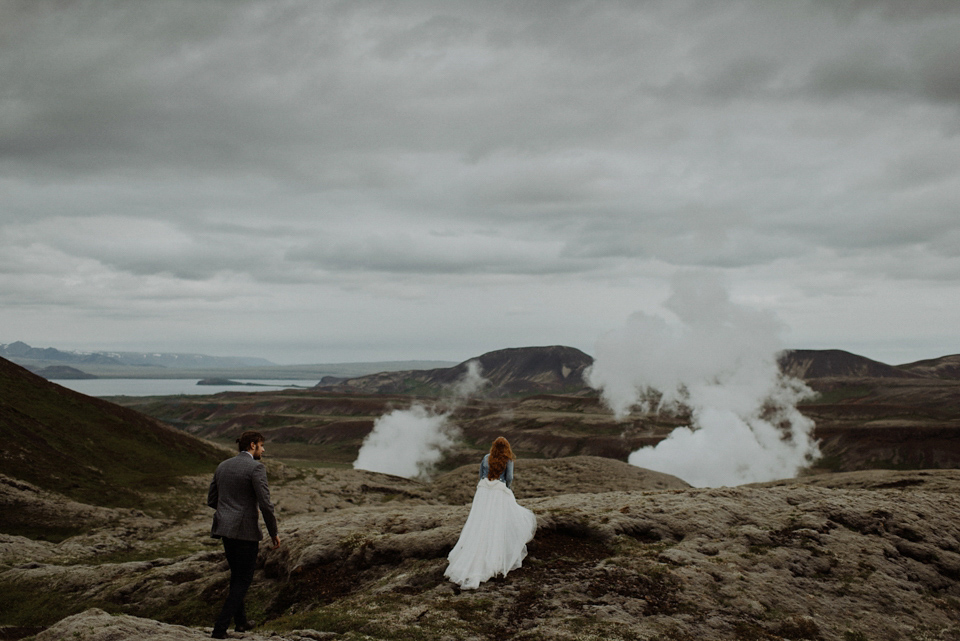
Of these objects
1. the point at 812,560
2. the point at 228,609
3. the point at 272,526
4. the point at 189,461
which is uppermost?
the point at 272,526

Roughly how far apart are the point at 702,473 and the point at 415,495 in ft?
225

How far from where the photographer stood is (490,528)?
1625 centimetres

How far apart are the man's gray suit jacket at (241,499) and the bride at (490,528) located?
20.8 ft

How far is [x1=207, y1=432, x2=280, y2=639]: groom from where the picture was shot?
1187 cm

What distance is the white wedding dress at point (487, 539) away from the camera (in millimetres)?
16141

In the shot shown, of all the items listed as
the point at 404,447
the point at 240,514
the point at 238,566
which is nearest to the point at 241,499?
the point at 240,514

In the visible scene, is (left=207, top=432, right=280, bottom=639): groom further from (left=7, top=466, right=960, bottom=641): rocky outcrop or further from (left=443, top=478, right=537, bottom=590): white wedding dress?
(left=443, top=478, right=537, bottom=590): white wedding dress

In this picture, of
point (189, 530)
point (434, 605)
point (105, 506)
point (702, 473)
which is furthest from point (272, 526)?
point (702, 473)

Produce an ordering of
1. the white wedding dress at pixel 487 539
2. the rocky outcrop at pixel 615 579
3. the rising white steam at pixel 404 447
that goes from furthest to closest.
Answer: the rising white steam at pixel 404 447 → the white wedding dress at pixel 487 539 → the rocky outcrop at pixel 615 579

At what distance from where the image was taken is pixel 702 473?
114 metres

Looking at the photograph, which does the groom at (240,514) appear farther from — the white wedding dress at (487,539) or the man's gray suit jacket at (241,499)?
the white wedding dress at (487,539)

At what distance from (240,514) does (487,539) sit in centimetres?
751

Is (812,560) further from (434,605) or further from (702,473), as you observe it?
(702,473)

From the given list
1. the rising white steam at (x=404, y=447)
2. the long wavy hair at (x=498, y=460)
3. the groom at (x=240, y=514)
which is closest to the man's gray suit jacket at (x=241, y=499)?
the groom at (x=240, y=514)
